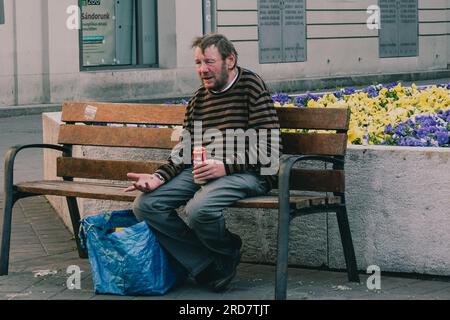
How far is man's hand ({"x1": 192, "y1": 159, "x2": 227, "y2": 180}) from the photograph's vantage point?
6.04 meters

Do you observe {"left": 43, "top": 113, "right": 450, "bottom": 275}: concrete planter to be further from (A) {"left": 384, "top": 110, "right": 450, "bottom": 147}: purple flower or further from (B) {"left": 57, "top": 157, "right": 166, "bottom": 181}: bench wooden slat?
(B) {"left": 57, "top": 157, "right": 166, "bottom": 181}: bench wooden slat

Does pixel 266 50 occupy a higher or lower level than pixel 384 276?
higher

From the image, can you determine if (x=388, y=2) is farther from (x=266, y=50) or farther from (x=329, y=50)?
(x=266, y=50)


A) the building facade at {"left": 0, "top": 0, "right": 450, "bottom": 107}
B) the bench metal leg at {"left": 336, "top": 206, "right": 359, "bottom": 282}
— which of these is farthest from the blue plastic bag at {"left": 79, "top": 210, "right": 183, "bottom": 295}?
the building facade at {"left": 0, "top": 0, "right": 450, "bottom": 107}

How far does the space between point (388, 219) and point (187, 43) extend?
50.5ft

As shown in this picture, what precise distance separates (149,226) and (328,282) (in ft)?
3.21

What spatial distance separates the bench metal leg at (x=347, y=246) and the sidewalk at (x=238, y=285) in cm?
6

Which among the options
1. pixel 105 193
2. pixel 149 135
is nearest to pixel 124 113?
pixel 149 135

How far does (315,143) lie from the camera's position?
20.6 ft

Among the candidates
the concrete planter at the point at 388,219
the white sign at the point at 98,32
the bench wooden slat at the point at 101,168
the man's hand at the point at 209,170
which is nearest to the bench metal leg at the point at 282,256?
the man's hand at the point at 209,170

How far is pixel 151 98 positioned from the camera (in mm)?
20328

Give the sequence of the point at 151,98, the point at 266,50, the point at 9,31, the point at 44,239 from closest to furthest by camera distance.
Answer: the point at 44,239
the point at 9,31
the point at 151,98
the point at 266,50

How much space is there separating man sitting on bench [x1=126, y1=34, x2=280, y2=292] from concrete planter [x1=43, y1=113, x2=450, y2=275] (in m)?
0.52

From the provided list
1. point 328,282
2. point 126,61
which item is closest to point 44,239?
point 328,282
